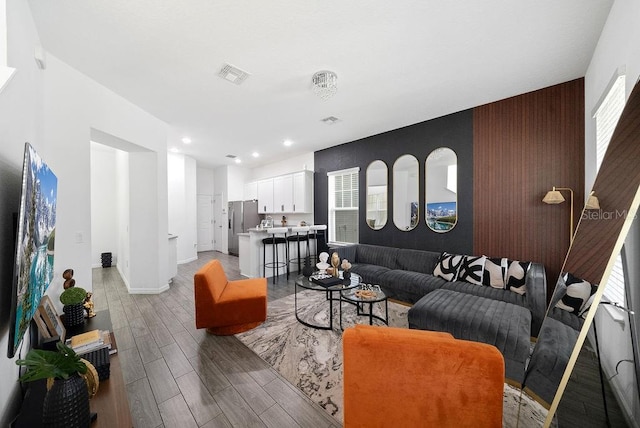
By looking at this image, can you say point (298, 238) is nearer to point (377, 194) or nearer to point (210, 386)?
point (377, 194)

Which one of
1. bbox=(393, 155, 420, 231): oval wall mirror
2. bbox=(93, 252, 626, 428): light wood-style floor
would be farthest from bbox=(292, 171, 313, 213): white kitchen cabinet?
bbox=(93, 252, 626, 428): light wood-style floor

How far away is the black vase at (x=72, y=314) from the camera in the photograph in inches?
78.0

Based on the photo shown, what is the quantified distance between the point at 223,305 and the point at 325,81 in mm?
2756

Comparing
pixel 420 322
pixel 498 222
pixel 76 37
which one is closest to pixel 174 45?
pixel 76 37

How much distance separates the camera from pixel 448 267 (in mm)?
3400

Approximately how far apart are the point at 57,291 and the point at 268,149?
440cm

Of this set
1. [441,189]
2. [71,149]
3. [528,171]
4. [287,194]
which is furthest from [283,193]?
[528,171]

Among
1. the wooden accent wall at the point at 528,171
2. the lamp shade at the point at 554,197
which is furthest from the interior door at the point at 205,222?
the lamp shade at the point at 554,197

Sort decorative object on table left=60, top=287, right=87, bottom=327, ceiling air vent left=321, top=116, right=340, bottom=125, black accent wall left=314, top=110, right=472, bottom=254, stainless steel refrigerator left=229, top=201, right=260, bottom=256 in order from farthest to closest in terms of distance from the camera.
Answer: stainless steel refrigerator left=229, top=201, right=260, bottom=256
ceiling air vent left=321, top=116, right=340, bottom=125
black accent wall left=314, top=110, right=472, bottom=254
decorative object on table left=60, top=287, right=87, bottom=327

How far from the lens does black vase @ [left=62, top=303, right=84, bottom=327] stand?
198 cm

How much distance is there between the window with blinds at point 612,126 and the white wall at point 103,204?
8.35 meters

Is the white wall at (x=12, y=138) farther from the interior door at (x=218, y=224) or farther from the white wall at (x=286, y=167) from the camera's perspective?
the interior door at (x=218, y=224)

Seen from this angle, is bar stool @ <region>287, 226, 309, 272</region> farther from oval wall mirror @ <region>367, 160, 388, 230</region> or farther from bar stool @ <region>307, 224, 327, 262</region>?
oval wall mirror @ <region>367, 160, 388, 230</region>

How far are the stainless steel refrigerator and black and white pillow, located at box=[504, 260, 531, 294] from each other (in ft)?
20.1
